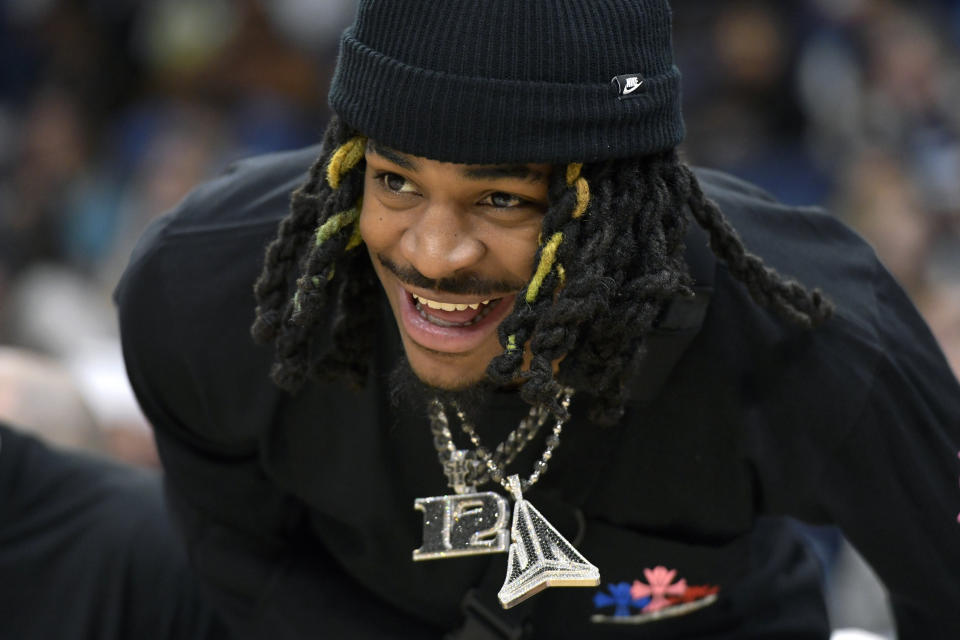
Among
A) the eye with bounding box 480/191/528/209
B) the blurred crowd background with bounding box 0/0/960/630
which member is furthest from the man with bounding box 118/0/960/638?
the blurred crowd background with bounding box 0/0/960/630

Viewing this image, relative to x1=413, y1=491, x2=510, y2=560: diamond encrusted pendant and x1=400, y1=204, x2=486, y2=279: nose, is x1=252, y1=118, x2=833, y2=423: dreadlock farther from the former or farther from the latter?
x1=413, y1=491, x2=510, y2=560: diamond encrusted pendant

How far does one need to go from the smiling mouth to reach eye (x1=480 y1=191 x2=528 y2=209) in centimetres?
16

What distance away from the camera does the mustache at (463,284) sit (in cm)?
200

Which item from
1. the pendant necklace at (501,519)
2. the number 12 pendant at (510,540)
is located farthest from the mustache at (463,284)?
the number 12 pendant at (510,540)

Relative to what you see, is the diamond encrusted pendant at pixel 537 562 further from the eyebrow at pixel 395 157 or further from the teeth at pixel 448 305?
the eyebrow at pixel 395 157

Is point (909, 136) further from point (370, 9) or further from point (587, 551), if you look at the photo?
point (370, 9)

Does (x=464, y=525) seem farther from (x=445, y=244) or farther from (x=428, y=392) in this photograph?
(x=445, y=244)

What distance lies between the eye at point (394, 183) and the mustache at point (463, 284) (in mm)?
119

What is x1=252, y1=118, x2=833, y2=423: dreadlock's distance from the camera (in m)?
1.93

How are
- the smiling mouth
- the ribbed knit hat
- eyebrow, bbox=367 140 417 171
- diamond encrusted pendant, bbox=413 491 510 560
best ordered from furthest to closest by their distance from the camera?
diamond encrusted pendant, bbox=413 491 510 560 → the smiling mouth → eyebrow, bbox=367 140 417 171 → the ribbed knit hat

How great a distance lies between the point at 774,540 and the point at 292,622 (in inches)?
39.6

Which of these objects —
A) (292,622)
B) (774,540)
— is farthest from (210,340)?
(774,540)

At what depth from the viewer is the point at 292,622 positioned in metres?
2.61

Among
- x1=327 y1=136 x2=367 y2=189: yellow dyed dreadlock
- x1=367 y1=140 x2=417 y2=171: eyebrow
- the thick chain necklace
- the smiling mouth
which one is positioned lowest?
the thick chain necklace
